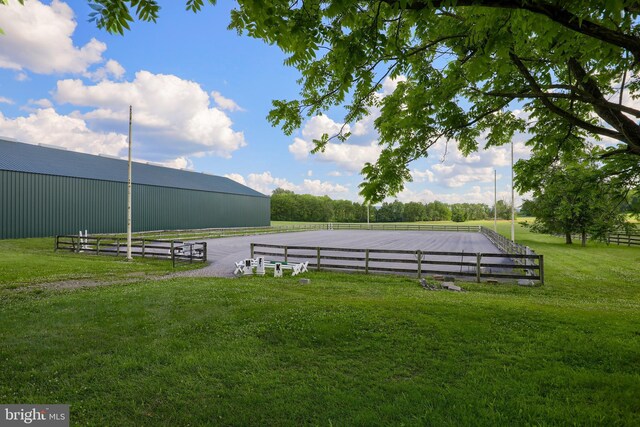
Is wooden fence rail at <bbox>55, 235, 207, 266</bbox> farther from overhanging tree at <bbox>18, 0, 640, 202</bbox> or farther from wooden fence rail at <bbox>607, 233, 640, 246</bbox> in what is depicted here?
wooden fence rail at <bbox>607, 233, 640, 246</bbox>

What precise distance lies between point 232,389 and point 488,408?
268cm

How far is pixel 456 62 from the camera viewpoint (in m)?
5.73

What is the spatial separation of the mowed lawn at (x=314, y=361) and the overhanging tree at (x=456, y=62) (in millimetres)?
2404

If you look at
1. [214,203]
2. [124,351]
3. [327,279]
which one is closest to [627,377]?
[124,351]

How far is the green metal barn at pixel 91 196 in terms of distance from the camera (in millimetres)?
26234

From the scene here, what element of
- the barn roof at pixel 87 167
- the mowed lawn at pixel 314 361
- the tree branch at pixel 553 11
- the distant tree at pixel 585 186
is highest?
the barn roof at pixel 87 167

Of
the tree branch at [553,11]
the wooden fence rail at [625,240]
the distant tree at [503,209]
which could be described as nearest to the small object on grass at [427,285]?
the tree branch at [553,11]

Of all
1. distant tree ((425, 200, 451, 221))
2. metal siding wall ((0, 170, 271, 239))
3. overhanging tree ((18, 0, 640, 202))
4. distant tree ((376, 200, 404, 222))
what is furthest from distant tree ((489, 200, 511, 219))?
overhanging tree ((18, 0, 640, 202))

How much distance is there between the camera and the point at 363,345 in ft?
16.5

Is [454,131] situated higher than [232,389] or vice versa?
[454,131]

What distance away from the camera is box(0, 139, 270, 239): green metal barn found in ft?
86.1

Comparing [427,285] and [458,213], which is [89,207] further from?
[458,213]

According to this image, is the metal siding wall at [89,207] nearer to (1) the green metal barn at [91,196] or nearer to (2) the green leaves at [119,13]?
(1) the green metal barn at [91,196]

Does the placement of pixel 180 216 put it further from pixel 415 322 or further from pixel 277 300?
pixel 415 322
